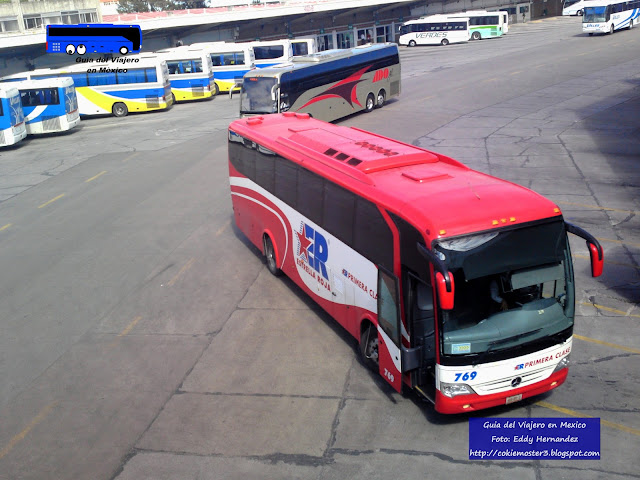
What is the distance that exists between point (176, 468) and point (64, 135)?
2793 centimetres

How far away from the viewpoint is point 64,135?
32.3 m

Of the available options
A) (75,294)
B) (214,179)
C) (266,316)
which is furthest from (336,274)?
(214,179)

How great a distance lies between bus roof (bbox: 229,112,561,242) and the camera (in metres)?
7.71

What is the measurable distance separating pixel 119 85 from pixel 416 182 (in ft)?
101

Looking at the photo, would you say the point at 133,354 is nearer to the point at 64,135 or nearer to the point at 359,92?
the point at 359,92

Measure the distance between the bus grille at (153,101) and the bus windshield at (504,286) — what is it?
103 ft

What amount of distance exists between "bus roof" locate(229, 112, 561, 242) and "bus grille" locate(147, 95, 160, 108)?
24.8 m

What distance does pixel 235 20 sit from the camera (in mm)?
54312

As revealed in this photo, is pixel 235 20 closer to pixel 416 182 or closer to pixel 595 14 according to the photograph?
pixel 595 14

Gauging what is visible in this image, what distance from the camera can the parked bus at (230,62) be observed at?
133 feet

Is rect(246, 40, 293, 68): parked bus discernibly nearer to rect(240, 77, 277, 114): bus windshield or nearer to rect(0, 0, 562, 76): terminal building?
rect(0, 0, 562, 76): terminal building

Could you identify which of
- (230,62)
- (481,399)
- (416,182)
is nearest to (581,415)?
(481,399)

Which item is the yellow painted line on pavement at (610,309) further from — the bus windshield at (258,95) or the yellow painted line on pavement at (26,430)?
the bus windshield at (258,95)

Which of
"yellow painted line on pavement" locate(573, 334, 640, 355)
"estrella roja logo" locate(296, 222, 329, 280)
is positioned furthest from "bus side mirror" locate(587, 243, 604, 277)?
"estrella roja logo" locate(296, 222, 329, 280)
